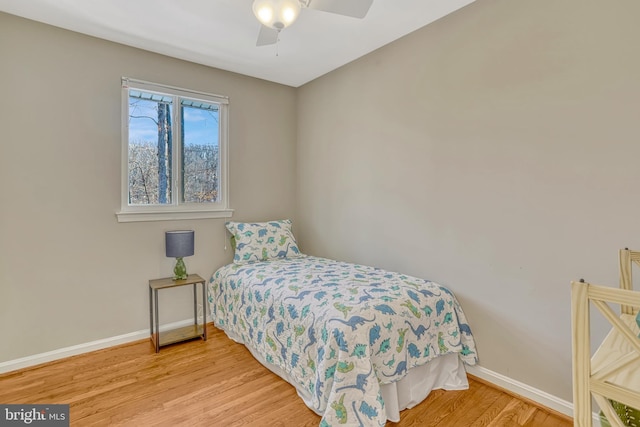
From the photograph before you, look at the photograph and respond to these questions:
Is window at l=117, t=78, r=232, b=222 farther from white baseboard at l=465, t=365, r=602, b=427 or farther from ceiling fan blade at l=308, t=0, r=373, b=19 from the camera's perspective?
white baseboard at l=465, t=365, r=602, b=427

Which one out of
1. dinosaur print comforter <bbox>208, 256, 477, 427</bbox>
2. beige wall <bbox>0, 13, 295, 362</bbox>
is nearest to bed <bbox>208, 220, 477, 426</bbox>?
dinosaur print comforter <bbox>208, 256, 477, 427</bbox>

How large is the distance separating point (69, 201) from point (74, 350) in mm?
1219

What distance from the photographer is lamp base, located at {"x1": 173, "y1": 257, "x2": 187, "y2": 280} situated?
287cm

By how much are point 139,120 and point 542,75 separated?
3.14m

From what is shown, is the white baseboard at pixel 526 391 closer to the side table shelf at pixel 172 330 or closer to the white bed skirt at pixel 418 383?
the white bed skirt at pixel 418 383

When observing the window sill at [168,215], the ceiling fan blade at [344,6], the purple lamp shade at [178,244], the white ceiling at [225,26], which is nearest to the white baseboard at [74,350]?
the purple lamp shade at [178,244]

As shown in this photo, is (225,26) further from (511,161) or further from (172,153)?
(511,161)

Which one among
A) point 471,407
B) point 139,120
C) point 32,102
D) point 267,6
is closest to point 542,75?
point 267,6

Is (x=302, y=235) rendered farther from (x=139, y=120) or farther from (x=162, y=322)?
(x=139, y=120)

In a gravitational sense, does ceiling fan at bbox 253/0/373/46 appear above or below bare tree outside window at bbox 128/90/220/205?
above

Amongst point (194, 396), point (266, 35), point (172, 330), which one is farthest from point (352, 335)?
point (172, 330)

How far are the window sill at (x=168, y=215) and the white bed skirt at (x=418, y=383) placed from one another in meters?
1.60

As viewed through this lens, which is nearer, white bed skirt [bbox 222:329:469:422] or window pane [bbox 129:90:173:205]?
white bed skirt [bbox 222:329:469:422]

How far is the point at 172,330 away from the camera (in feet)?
9.73
